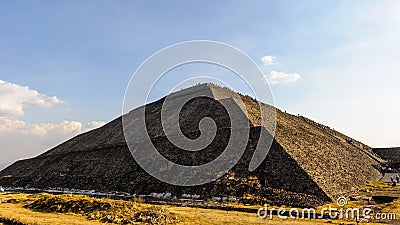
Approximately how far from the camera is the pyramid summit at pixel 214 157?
47.8 m

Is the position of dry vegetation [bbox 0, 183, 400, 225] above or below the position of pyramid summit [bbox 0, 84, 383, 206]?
below

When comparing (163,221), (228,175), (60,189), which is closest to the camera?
(163,221)

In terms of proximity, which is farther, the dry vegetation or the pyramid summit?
the pyramid summit

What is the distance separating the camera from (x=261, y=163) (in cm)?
5247

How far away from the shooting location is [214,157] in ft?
183

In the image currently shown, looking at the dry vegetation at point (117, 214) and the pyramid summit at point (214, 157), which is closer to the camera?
the dry vegetation at point (117, 214)

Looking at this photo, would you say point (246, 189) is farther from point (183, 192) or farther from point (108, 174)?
point (108, 174)

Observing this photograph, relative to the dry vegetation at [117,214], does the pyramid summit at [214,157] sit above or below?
above

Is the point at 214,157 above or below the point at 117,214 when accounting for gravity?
above

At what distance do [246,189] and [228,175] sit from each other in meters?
4.23

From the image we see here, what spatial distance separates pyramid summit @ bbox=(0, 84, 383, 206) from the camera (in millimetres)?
47750

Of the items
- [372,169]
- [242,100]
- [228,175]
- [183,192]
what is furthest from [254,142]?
[372,169]

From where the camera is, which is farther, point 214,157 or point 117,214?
point 214,157

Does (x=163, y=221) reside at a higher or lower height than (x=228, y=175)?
lower
